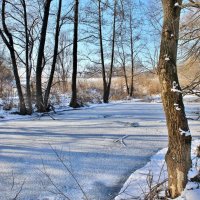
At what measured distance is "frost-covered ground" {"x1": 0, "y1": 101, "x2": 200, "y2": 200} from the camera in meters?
4.77

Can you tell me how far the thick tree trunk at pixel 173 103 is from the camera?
12.9 ft

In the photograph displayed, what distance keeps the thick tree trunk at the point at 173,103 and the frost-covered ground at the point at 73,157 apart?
0.96 metres

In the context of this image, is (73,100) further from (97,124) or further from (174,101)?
(174,101)

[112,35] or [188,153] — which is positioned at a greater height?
[112,35]

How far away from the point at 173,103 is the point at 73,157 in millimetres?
2919

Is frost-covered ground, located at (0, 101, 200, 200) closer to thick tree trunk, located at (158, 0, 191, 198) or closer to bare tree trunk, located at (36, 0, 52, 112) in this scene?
thick tree trunk, located at (158, 0, 191, 198)

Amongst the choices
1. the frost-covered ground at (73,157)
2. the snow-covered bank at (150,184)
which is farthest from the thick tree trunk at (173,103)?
the frost-covered ground at (73,157)

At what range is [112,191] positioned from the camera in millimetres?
4828

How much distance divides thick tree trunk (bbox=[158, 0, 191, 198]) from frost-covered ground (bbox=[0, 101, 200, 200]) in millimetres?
956

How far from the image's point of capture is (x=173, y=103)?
4023 millimetres

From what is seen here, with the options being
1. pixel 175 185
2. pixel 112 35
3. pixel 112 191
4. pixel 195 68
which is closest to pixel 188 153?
pixel 175 185

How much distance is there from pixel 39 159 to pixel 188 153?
2.99m

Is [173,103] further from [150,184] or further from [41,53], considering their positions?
[41,53]

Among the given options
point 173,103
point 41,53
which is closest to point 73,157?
point 173,103
